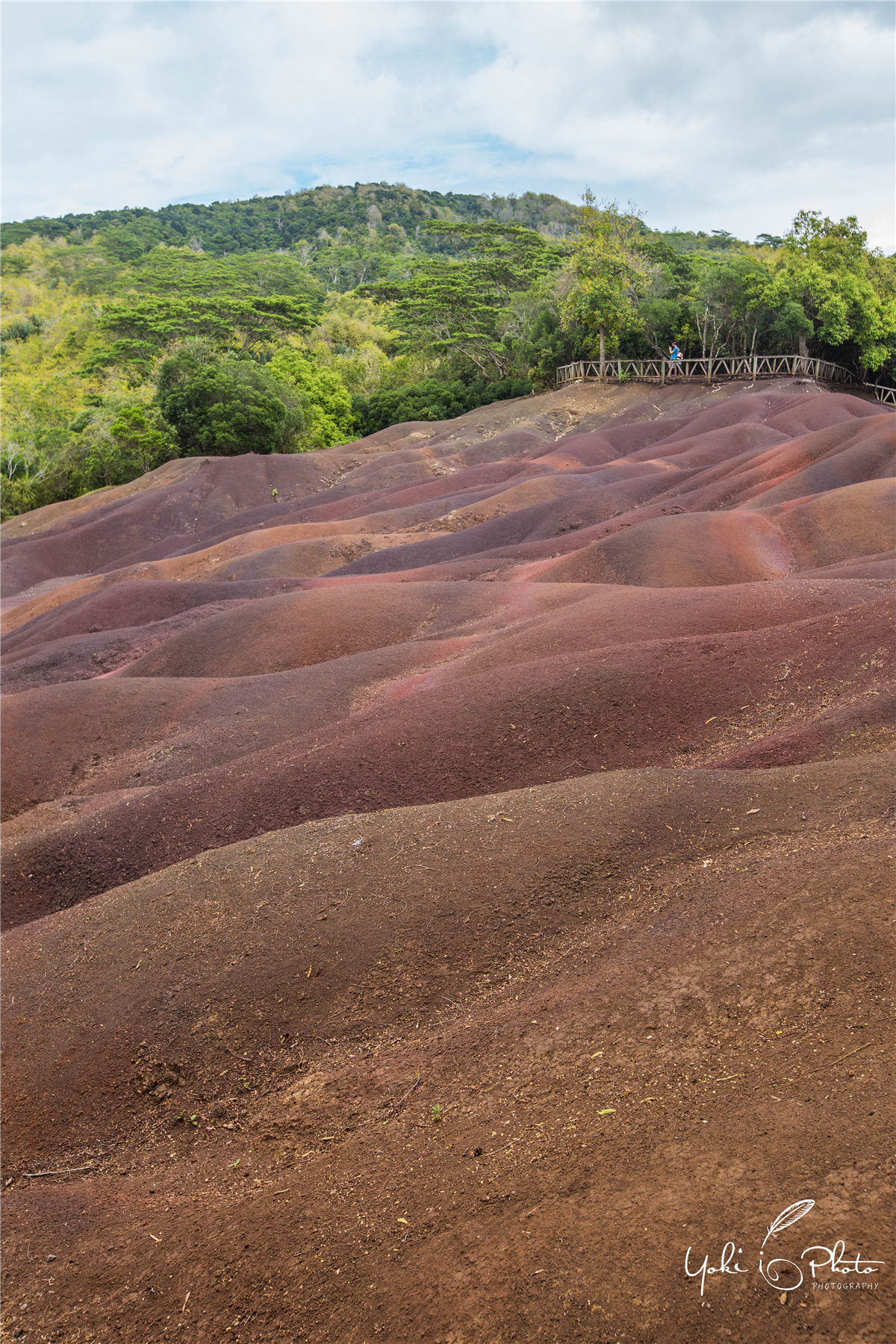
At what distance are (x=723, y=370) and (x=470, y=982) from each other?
59.5 m

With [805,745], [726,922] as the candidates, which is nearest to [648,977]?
[726,922]

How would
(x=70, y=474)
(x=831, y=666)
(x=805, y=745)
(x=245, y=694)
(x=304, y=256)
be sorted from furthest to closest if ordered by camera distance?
(x=304, y=256) < (x=70, y=474) < (x=245, y=694) < (x=831, y=666) < (x=805, y=745)

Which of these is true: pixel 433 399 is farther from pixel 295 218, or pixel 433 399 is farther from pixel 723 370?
pixel 295 218

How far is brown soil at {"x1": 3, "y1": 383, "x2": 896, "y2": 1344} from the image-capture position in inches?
199

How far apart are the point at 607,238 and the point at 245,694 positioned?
177 feet

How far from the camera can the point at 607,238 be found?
63.0 meters

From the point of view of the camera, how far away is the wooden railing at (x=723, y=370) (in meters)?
58.8

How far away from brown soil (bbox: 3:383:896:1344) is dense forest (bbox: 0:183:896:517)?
136 feet

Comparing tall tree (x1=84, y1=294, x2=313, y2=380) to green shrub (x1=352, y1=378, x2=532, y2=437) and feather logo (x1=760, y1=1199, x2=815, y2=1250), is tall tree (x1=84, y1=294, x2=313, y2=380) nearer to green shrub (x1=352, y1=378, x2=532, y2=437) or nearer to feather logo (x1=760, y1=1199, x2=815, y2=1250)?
green shrub (x1=352, y1=378, x2=532, y2=437)

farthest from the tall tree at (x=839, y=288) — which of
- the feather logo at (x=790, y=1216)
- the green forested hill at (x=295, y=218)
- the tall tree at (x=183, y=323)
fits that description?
the green forested hill at (x=295, y=218)

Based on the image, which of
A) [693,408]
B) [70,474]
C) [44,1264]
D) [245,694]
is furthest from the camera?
[70,474]

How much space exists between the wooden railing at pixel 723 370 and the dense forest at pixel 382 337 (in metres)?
1.15

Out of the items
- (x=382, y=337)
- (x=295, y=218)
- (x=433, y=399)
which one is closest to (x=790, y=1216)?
(x=433, y=399)

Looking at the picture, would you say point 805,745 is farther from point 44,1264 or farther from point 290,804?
point 44,1264
